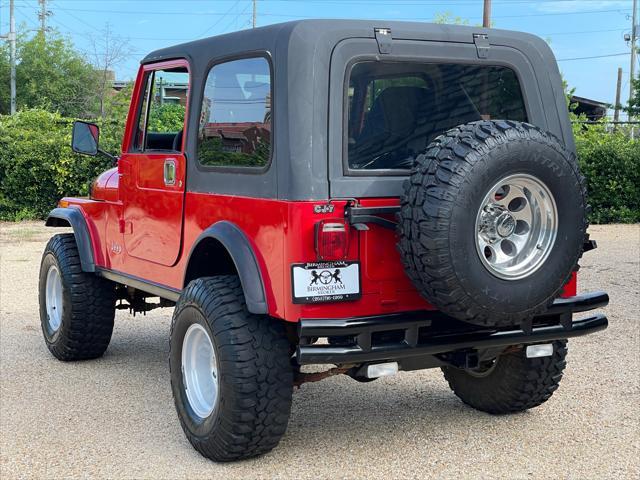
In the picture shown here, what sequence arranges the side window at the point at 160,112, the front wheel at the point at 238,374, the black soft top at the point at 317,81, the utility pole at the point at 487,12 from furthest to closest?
the utility pole at the point at 487,12 < the side window at the point at 160,112 < the front wheel at the point at 238,374 < the black soft top at the point at 317,81

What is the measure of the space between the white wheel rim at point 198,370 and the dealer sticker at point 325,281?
0.87 metres

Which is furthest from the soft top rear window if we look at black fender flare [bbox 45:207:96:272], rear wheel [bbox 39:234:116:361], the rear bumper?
rear wheel [bbox 39:234:116:361]

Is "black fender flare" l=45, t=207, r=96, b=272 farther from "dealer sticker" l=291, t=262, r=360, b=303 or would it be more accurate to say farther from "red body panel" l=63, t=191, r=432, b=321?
"dealer sticker" l=291, t=262, r=360, b=303

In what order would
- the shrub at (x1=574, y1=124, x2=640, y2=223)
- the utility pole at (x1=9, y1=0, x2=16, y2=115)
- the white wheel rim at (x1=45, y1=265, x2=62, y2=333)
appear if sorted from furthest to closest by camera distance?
the utility pole at (x1=9, y1=0, x2=16, y2=115) → the shrub at (x1=574, y1=124, x2=640, y2=223) → the white wheel rim at (x1=45, y1=265, x2=62, y2=333)

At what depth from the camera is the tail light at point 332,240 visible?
12.5 ft

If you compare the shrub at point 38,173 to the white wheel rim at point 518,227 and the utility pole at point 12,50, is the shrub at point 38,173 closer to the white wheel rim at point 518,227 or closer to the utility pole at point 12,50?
the white wheel rim at point 518,227

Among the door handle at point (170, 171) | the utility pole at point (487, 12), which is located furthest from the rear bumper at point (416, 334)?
the utility pole at point (487, 12)

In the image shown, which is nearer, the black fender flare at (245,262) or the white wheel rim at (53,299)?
the black fender flare at (245,262)

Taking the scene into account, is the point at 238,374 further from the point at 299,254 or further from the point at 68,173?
the point at 68,173

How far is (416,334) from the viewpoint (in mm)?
3984

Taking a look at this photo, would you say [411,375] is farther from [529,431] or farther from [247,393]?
[247,393]

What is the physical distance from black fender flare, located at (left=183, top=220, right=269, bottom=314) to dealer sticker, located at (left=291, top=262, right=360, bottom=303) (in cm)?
25

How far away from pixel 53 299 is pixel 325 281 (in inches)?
139

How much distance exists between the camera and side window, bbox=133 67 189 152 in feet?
17.3
